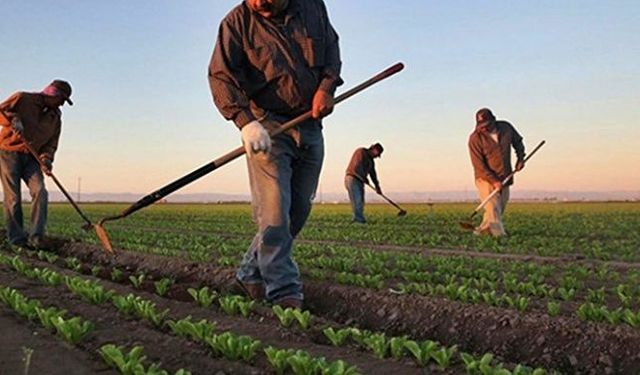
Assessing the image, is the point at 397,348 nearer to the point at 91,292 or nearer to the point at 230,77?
the point at 230,77

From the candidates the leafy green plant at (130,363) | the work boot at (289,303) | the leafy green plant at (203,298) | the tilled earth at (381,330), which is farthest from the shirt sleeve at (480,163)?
the leafy green plant at (130,363)

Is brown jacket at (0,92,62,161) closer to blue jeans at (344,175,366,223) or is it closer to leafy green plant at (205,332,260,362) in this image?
leafy green plant at (205,332,260,362)

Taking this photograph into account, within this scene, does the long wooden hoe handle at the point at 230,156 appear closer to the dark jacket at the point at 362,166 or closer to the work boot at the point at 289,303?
the work boot at the point at 289,303

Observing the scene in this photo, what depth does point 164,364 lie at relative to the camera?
316cm

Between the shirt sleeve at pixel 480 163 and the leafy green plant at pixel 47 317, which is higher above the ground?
the shirt sleeve at pixel 480 163

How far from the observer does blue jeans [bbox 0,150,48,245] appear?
908 centimetres

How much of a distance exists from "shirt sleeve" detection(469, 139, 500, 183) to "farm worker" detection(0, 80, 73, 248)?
646 cm

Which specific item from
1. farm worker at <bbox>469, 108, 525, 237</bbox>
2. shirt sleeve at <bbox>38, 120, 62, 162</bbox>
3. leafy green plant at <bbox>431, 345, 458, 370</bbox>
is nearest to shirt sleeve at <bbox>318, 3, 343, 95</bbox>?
leafy green plant at <bbox>431, 345, 458, 370</bbox>

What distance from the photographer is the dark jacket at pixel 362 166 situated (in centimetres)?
1750

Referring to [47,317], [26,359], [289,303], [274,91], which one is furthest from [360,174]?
[26,359]

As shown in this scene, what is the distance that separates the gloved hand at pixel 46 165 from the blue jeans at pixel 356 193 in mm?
9387

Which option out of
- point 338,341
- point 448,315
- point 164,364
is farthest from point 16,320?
point 448,315

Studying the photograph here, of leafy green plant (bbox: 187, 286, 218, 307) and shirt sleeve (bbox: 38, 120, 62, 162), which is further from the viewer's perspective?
shirt sleeve (bbox: 38, 120, 62, 162)

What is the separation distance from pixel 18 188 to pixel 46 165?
22.5 inches
